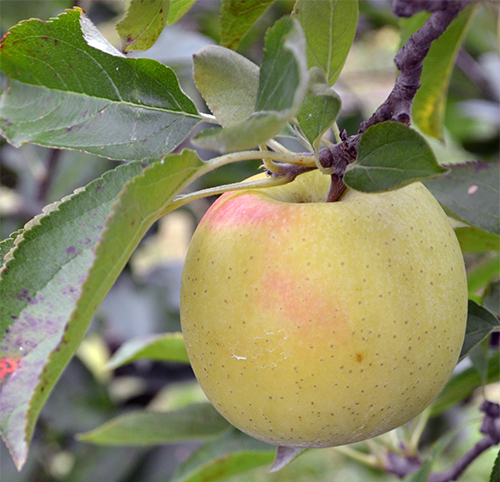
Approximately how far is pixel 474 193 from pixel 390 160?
238mm

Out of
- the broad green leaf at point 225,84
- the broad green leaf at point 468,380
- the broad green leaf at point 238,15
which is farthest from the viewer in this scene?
the broad green leaf at point 468,380

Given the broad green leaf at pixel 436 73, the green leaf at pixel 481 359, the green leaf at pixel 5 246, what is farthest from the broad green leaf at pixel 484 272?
the green leaf at pixel 5 246

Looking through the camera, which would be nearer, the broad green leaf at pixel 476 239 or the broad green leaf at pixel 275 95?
the broad green leaf at pixel 275 95

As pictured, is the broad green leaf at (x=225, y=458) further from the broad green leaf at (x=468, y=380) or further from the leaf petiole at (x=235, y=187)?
the leaf petiole at (x=235, y=187)


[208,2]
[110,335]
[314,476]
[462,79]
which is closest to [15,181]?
[110,335]

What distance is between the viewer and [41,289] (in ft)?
1.17

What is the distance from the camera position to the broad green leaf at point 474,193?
549mm

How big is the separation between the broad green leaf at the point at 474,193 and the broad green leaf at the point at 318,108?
208 mm

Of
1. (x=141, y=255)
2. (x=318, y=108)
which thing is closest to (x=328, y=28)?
(x=318, y=108)

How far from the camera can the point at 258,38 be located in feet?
4.54

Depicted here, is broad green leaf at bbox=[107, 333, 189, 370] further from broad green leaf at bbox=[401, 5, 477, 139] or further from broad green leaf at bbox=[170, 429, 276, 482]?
broad green leaf at bbox=[401, 5, 477, 139]

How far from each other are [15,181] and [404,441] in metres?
1.21

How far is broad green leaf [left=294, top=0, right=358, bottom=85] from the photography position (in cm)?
44

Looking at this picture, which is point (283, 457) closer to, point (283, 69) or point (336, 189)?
point (336, 189)
